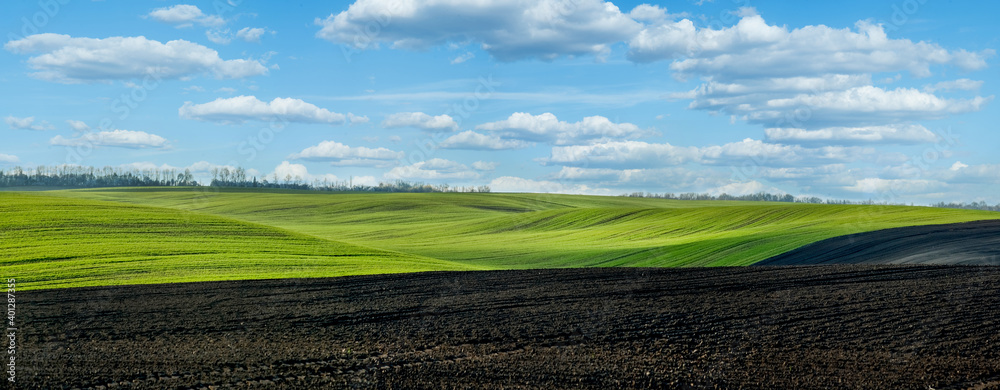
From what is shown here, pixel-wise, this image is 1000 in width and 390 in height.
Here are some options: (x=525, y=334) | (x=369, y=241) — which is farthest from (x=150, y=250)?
(x=369, y=241)

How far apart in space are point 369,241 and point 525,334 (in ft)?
143

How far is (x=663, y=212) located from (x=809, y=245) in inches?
1249

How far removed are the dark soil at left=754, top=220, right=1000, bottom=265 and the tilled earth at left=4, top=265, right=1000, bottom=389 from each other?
7.60 meters

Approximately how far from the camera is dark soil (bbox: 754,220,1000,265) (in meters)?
26.8

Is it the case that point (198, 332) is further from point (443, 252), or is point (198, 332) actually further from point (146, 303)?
point (443, 252)

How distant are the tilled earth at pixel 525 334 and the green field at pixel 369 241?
18.5 feet

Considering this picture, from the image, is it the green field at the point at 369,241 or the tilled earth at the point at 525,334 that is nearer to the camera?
the tilled earth at the point at 525,334

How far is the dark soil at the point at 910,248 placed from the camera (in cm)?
2678

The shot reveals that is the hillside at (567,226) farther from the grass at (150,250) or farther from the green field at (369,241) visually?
the grass at (150,250)

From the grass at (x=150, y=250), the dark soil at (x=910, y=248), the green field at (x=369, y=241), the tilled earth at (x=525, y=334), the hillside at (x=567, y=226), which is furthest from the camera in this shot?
the hillside at (x=567, y=226)

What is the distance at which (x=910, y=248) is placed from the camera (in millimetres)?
29844

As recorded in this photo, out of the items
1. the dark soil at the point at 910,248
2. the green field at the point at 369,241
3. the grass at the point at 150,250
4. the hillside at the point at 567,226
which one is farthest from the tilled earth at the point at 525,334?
the hillside at the point at 567,226

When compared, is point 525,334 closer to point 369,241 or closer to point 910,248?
point 910,248

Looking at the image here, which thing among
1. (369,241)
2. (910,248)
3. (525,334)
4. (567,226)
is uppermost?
(910,248)
